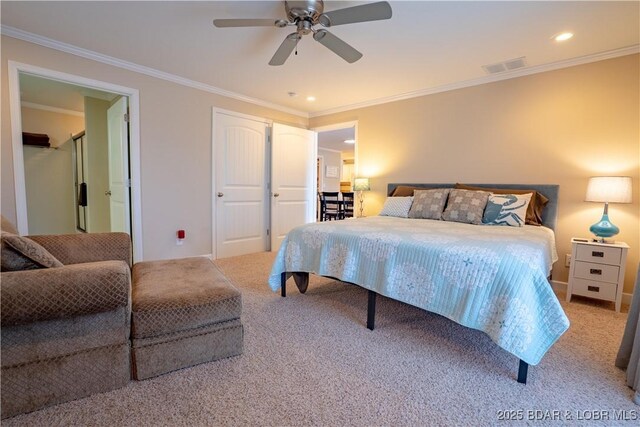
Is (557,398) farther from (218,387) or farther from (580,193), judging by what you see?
(580,193)

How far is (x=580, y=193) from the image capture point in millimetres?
2795

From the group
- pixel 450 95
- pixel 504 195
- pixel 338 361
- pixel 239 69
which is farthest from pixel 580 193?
A: pixel 239 69

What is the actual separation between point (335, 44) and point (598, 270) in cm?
288

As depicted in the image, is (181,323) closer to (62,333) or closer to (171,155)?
(62,333)

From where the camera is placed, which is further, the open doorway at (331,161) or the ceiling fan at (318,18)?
the open doorway at (331,161)

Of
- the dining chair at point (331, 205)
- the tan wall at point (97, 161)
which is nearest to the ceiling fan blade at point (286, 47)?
the tan wall at point (97, 161)

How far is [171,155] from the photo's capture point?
3471 mm

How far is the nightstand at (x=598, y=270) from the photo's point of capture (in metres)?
2.36

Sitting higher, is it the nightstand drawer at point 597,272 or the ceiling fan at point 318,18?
the ceiling fan at point 318,18

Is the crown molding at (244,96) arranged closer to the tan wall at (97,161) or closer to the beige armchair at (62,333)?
the tan wall at (97,161)

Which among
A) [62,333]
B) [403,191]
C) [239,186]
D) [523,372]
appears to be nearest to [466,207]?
[403,191]

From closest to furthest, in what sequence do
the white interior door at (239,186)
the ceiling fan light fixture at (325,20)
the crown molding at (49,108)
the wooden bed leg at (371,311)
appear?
the ceiling fan light fixture at (325,20) → the wooden bed leg at (371,311) → the white interior door at (239,186) → the crown molding at (49,108)

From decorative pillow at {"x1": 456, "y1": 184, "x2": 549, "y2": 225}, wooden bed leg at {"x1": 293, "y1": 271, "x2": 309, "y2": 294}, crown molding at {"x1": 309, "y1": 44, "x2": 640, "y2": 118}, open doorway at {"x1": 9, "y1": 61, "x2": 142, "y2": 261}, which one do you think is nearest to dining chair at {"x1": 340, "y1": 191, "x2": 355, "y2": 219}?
crown molding at {"x1": 309, "y1": 44, "x2": 640, "y2": 118}

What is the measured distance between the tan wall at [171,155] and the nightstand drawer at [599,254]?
4.04 meters
